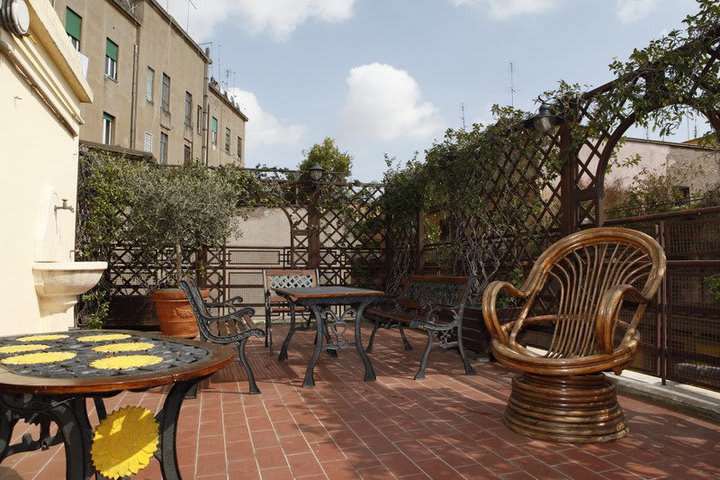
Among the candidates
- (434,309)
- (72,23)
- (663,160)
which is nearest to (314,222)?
(434,309)

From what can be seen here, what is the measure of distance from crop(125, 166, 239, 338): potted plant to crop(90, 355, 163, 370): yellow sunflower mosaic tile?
4.07 m

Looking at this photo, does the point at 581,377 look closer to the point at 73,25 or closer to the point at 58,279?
the point at 58,279

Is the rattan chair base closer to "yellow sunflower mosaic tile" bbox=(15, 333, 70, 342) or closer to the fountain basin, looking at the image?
"yellow sunflower mosaic tile" bbox=(15, 333, 70, 342)

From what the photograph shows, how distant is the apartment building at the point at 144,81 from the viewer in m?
12.8

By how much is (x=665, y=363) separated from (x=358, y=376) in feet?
7.18

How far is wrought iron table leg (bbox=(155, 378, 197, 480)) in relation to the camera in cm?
150

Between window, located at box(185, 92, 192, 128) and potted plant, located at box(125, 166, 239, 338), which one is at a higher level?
window, located at box(185, 92, 192, 128)

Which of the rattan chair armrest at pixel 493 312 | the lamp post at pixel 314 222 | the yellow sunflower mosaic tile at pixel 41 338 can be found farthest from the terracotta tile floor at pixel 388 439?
the lamp post at pixel 314 222

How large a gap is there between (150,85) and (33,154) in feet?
44.3

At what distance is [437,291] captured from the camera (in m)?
4.59

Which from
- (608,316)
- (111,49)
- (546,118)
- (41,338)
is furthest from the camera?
(111,49)

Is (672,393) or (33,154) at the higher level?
(33,154)

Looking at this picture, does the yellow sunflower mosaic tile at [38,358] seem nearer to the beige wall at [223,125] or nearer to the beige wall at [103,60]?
the beige wall at [103,60]

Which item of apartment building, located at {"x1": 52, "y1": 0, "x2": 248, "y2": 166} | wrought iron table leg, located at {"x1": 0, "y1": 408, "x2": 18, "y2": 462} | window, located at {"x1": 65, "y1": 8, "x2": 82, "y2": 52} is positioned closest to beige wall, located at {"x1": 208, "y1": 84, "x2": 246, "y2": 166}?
apartment building, located at {"x1": 52, "y1": 0, "x2": 248, "y2": 166}
